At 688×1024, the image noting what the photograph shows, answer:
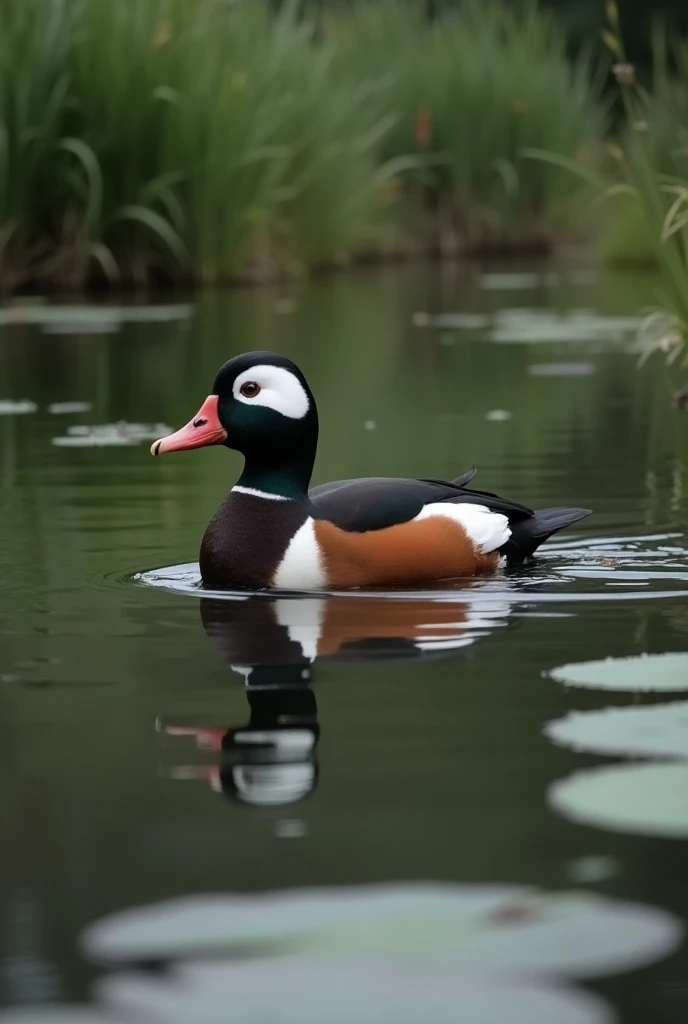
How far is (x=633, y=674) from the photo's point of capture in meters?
3.73

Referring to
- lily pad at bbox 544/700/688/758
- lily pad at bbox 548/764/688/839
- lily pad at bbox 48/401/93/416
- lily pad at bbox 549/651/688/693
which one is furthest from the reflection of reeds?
lily pad at bbox 548/764/688/839

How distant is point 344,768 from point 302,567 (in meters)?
1.92

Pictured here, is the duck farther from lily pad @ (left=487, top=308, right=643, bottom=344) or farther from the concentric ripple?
lily pad @ (left=487, top=308, right=643, bottom=344)

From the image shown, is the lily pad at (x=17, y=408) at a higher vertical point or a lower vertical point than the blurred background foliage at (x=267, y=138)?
lower

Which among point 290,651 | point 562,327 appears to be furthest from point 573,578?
point 562,327

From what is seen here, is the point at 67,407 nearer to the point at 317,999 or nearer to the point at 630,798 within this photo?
the point at 630,798

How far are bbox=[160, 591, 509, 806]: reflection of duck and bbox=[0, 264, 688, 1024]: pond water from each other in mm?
11

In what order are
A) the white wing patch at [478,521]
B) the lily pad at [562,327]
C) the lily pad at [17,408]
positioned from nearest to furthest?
the white wing patch at [478,521], the lily pad at [17,408], the lily pad at [562,327]

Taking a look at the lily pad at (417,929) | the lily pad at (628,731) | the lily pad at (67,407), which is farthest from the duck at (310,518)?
the lily pad at (67,407)

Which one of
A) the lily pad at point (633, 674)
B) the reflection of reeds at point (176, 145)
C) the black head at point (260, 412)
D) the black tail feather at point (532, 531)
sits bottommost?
the lily pad at point (633, 674)

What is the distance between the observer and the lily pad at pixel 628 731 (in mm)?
3133

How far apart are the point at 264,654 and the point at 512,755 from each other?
110 centimetres

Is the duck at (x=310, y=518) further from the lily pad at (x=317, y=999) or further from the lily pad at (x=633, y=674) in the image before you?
the lily pad at (x=317, y=999)

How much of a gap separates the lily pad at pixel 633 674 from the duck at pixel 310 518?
46.8 inches
